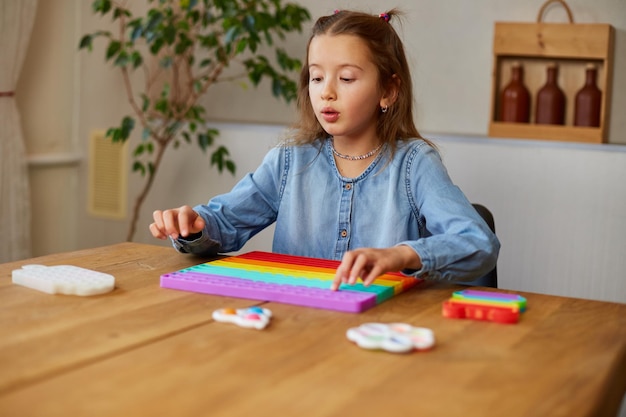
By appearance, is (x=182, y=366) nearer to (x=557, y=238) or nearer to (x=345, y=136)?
(x=345, y=136)

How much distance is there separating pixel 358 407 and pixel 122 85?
129 inches

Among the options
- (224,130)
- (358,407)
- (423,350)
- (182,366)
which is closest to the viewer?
(358,407)

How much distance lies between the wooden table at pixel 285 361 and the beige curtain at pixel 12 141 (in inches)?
90.1

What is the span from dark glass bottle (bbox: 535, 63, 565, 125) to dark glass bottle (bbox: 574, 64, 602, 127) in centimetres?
7

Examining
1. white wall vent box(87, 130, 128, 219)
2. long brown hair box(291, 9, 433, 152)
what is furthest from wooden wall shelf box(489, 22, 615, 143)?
white wall vent box(87, 130, 128, 219)

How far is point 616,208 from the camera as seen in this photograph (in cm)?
295

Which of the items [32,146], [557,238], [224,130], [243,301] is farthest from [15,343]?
[32,146]

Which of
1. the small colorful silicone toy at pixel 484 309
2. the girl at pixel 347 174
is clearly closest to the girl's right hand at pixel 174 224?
the girl at pixel 347 174

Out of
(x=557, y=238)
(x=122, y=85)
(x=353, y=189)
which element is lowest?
(x=557, y=238)

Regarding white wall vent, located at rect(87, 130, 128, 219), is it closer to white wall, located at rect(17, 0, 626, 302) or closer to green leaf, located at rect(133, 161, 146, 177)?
white wall, located at rect(17, 0, 626, 302)

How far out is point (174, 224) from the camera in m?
1.68

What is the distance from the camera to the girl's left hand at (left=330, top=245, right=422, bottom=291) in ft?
4.47

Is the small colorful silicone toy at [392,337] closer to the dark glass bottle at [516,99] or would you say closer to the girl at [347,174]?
the girl at [347,174]

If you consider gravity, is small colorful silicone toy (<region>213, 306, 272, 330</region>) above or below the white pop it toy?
below
